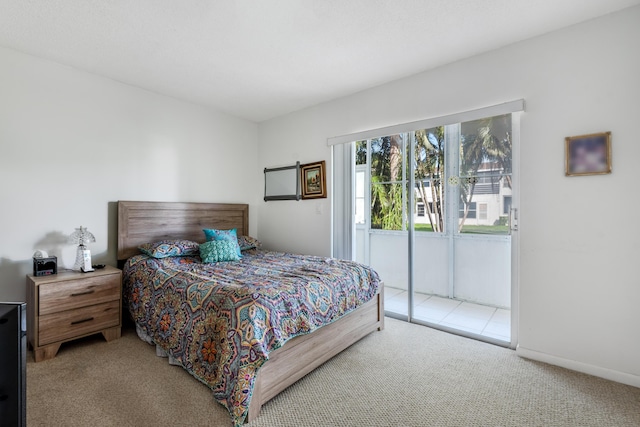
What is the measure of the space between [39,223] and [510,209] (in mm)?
4131

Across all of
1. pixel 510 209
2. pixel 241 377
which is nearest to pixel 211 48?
pixel 241 377

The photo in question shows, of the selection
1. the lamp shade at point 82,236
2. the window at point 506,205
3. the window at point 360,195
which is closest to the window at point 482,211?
the window at point 506,205

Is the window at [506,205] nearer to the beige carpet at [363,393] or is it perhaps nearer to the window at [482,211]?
the window at [482,211]

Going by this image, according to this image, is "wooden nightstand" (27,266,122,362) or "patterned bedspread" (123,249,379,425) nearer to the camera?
"patterned bedspread" (123,249,379,425)

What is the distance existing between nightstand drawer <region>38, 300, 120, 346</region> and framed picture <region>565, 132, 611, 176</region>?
3909mm

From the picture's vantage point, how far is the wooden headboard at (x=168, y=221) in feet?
10.2

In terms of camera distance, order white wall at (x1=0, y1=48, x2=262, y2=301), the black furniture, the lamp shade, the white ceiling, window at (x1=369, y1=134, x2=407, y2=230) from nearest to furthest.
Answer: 1. the black furniture
2. the white ceiling
3. white wall at (x1=0, y1=48, x2=262, y2=301)
4. the lamp shade
5. window at (x1=369, y1=134, x2=407, y2=230)

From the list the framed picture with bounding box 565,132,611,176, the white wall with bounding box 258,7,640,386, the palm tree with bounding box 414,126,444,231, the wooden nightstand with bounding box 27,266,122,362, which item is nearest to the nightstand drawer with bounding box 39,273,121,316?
the wooden nightstand with bounding box 27,266,122,362

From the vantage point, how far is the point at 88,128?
2912 mm

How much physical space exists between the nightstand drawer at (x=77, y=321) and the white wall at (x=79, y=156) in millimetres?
599

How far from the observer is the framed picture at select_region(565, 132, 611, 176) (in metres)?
2.07

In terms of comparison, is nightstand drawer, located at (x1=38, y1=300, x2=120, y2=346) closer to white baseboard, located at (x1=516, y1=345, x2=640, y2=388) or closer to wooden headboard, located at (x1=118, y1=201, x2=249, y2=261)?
wooden headboard, located at (x1=118, y1=201, x2=249, y2=261)

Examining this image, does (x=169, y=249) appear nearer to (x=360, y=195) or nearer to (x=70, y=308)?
(x=70, y=308)

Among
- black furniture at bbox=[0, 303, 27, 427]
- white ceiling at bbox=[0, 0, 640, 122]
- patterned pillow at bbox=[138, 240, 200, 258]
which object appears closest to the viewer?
black furniture at bbox=[0, 303, 27, 427]
